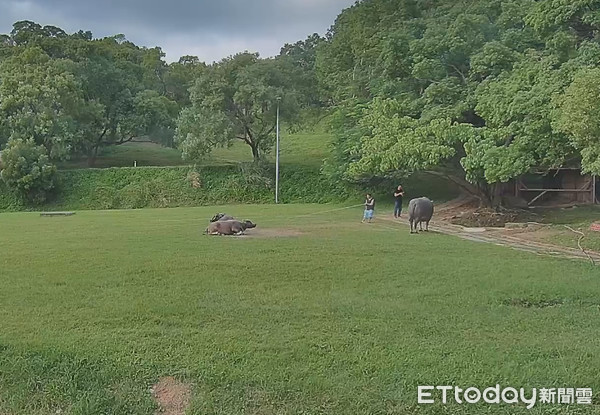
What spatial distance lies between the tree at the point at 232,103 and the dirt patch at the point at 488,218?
46.6 ft

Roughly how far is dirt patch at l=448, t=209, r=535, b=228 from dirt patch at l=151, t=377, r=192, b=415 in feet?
45.7

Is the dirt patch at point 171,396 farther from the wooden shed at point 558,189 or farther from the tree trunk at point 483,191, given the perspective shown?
the wooden shed at point 558,189

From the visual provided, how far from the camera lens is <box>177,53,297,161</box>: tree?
30.7 metres

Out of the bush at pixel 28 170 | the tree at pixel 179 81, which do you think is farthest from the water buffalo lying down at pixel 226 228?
the tree at pixel 179 81

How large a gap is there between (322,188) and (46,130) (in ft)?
48.4

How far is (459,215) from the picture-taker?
800 inches

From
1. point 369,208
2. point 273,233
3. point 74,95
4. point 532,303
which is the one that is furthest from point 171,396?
point 74,95

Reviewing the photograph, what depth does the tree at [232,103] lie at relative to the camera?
30.7m

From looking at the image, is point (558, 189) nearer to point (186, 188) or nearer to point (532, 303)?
point (532, 303)

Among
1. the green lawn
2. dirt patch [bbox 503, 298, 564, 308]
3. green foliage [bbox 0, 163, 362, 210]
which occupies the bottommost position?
green foliage [bbox 0, 163, 362, 210]

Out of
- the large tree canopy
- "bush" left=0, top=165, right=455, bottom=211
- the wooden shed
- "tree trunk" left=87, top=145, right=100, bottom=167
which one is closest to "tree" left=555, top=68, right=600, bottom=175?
the large tree canopy

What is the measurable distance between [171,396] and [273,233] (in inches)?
415

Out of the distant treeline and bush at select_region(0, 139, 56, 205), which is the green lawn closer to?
Answer: the distant treeline

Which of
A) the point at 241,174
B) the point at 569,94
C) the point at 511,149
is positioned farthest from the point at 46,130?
the point at 569,94
